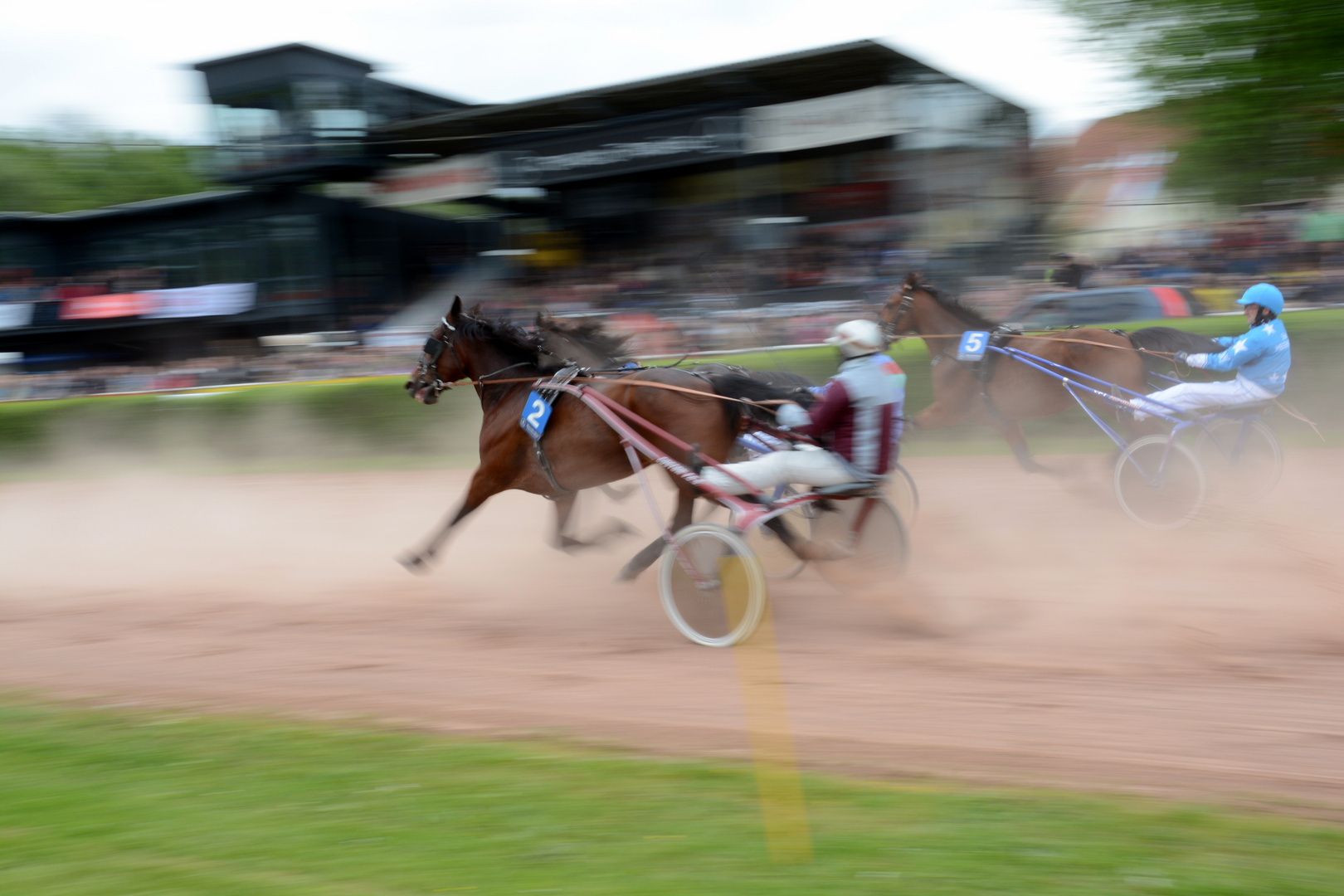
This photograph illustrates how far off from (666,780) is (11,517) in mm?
10671

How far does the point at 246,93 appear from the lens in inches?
876

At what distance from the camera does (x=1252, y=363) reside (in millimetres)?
7082

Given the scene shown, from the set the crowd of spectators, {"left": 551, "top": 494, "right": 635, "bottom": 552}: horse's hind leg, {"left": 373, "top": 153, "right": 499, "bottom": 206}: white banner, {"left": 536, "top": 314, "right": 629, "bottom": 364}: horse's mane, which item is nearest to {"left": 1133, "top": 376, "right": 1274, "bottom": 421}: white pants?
{"left": 536, "top": 314, "right": 629, "bottom": 364}: horse's mane

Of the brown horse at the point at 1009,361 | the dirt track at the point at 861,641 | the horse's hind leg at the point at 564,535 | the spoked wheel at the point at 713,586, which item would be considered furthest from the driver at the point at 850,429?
the brown horse at the point at 1009,361

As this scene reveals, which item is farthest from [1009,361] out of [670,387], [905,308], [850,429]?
[670,387]

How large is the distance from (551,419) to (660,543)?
102cm

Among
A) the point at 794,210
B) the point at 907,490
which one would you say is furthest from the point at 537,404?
the point at 794,210

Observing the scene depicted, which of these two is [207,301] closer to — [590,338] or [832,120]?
[832,120]

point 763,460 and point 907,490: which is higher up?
point 763,460

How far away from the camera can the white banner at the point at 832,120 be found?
18.2 m

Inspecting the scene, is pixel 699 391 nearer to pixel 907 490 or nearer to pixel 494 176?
pixel 907 490

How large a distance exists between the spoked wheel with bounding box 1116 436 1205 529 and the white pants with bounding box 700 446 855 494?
3.07 meters

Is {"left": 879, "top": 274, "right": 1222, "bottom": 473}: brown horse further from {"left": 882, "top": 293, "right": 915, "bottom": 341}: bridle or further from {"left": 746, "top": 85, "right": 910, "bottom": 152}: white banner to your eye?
{"left": 746, "top": 85, "right": 910, "bottom": 152}: white banner

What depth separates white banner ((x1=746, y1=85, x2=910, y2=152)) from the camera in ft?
59.7
